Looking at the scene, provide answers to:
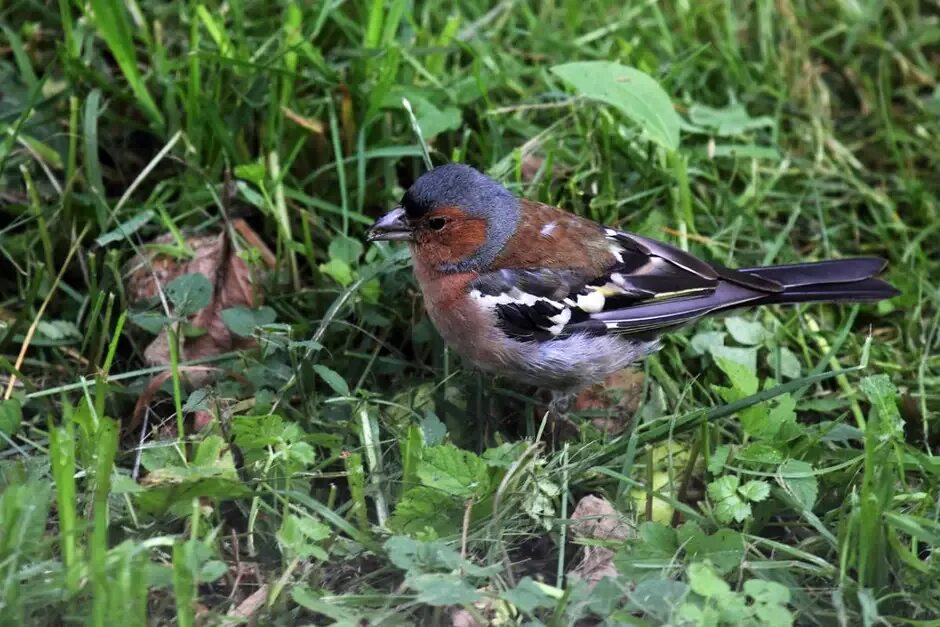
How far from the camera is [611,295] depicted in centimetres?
366

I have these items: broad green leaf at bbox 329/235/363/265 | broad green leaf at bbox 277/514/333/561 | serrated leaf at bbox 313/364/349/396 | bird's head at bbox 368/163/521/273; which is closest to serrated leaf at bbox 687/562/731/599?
broad green leaf at bbox 277/514/333/561

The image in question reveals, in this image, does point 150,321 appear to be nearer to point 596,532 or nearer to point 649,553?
point 596,532

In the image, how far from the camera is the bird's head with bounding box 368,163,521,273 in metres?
3.67

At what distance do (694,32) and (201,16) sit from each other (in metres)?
2.27

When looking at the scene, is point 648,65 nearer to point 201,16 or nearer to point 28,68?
point 201,16

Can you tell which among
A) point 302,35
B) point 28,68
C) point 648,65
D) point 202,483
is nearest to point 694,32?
point 648,65

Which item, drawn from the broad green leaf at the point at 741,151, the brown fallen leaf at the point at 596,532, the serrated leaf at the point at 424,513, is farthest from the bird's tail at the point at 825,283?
the serrated leaf at the point at 424,513

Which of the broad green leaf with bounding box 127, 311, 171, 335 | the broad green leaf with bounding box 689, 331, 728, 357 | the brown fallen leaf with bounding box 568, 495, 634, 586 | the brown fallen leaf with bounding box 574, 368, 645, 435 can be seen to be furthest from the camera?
the broad green leaf with bounding box 689, 331, 728, 357

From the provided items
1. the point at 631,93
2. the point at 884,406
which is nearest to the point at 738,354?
the point at 884,406

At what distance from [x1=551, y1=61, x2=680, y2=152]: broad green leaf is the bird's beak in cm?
88

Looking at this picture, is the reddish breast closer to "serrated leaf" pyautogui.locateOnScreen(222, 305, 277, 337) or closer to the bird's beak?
the bird's beak

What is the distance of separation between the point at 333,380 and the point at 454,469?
587mm

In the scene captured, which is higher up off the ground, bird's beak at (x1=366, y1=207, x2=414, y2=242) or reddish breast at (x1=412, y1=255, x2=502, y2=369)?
bird's beak at (x1=366, y1=207, x2=414, y2=242)

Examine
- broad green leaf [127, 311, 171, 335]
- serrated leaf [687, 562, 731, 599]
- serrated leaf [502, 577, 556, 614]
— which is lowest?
serrated leaf [502, 577, 556, 614]
